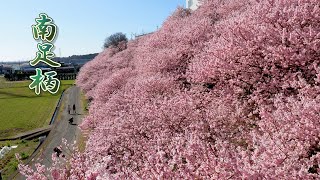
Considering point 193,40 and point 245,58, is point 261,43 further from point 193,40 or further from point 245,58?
point 193,40

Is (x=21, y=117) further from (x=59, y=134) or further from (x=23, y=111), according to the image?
(x=59, y=134)

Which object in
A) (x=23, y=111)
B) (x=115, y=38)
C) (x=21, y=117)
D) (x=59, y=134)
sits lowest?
(x=59, y=134)

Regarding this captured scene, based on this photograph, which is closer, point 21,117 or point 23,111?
point 21,117

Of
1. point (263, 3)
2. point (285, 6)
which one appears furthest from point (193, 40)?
point (285, 6)

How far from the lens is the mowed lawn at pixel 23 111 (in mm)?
59781

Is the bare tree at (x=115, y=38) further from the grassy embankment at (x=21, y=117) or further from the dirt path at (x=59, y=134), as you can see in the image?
the dirt path at (x=59, y=134)

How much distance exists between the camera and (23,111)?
7600cm

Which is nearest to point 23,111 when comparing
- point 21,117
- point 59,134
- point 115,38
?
point 21,117

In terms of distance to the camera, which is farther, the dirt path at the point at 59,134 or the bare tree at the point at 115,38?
the bare tree at the point at 115,38

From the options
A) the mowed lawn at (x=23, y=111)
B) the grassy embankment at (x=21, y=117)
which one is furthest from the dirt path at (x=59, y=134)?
the mowed lawn at (x=23, y=111)

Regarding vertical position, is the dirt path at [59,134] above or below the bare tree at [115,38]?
below

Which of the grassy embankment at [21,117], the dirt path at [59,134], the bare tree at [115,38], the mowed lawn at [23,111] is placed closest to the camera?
the dirt path at [59,134]

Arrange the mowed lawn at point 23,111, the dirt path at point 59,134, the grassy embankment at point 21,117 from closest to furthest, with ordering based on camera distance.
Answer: the dirt path at point 59,134, the grassy embankment at point 21,117, the mowed lawn at point 23,111

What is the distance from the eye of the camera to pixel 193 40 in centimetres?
3017
